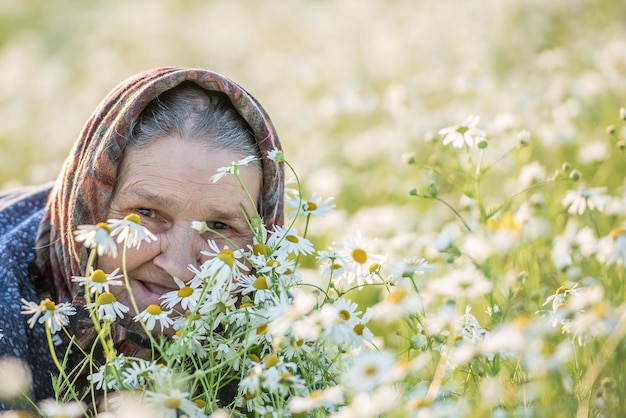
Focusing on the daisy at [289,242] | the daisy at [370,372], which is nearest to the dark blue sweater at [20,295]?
the daisy at [289,242]

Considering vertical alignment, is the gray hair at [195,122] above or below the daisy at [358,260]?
above

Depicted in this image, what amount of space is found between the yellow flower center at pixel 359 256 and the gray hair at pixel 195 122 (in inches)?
10.7

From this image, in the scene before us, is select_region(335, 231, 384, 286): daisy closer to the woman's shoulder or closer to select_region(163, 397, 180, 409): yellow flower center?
select_region(163, 397, 180, 409): yellow flower center

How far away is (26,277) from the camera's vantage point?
1723mm

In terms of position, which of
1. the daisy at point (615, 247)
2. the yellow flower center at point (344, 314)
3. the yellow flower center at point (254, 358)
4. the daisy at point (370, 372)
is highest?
the daisy at point (615, 247)

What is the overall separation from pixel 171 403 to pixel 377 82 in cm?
395

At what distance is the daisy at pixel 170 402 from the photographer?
1.13 metres

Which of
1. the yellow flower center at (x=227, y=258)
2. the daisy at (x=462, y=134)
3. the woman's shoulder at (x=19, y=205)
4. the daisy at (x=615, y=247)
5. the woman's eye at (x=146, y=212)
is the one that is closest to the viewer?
the daisy at (x=615, y=247)

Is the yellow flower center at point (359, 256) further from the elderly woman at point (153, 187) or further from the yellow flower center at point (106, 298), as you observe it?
the yellow flower center at point (106, 298)

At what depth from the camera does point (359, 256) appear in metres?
1.53

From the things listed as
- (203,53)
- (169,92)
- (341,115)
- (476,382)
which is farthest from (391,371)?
(203,53)

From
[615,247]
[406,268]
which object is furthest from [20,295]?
[615,247]

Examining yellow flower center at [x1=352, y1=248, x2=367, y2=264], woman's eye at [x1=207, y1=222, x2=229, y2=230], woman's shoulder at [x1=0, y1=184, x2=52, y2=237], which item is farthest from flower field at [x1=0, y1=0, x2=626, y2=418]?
woman's shoulder at [x1=0, y1=184, x2=52, y2=237]

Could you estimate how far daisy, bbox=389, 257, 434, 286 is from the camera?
4.57 feet
